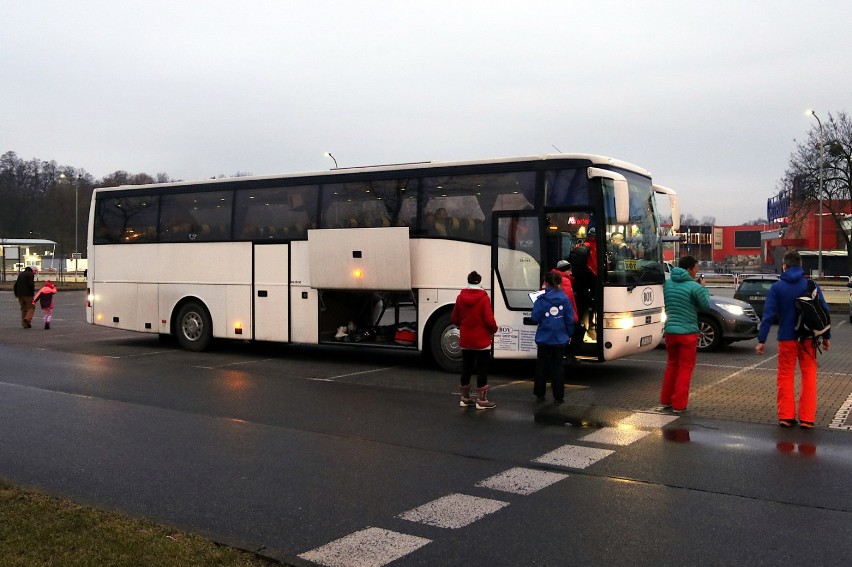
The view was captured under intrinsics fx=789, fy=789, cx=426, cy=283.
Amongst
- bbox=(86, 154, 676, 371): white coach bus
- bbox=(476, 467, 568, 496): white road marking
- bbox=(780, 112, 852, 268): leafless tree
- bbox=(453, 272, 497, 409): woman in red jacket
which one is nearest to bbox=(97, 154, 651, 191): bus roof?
bbox=(86, 154, 676, 371): white coach bus

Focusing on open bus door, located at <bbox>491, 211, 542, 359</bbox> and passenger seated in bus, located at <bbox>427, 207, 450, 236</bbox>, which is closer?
open bus door, located at <bbox>491, 211, 542, 359</bbox>

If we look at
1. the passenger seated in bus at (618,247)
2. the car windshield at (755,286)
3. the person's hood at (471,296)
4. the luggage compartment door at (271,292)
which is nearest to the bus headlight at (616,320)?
the passenger seated in bus at (618,247)

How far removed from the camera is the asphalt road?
5.07 metres

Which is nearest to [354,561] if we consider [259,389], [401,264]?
[259,389]

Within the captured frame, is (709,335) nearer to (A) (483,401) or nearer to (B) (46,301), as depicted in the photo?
(A) (483,401)

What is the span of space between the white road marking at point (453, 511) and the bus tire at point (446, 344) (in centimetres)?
694

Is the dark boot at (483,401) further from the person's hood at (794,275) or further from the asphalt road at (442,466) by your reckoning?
the person's hood at (794,275)

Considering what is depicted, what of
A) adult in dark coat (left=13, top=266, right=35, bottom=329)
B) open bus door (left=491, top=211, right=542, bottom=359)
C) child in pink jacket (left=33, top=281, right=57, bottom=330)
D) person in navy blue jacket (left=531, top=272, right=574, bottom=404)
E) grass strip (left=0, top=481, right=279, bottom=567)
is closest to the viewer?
grass strip (left=0, top=481, right=279, bottom=567)

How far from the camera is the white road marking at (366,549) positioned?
4715 mm

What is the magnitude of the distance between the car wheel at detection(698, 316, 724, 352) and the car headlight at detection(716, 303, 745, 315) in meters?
0.39

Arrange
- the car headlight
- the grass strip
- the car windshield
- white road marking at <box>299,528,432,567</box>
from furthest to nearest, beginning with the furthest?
the car windshield, the car headlight, white road marking at <box>299,528,432,567</box>, the grass strip

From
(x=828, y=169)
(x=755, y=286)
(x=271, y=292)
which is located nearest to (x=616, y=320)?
(x=271, y=292)

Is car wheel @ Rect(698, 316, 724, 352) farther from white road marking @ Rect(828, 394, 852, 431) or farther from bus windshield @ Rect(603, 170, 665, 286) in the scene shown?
white road marking @ Rect(828, 394, 852, 431)

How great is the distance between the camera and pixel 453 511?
5.71m
